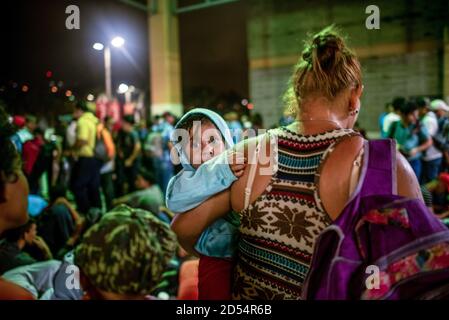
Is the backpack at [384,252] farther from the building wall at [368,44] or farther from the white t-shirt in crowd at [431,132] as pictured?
the building wall at [368,44]

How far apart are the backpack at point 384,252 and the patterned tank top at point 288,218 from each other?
0.57ft

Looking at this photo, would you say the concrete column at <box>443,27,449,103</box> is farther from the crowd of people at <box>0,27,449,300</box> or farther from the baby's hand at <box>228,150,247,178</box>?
the baby's hand at <box>228,150,247,178</box>

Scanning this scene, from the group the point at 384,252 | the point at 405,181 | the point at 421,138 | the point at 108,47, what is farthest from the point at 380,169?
the point at 108,47

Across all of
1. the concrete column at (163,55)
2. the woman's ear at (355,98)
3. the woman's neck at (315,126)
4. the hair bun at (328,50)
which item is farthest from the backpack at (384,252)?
the concrete column at (163,55)

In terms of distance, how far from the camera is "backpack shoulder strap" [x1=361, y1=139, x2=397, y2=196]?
1.28 m

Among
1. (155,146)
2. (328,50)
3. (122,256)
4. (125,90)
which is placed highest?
(125,90)

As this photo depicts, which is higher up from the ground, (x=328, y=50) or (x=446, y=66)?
(x=446, y=66)

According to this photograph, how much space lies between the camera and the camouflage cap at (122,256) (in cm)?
141

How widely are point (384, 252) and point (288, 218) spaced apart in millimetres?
382

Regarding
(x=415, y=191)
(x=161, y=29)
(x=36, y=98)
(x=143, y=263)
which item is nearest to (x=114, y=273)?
(x=143, y=263)

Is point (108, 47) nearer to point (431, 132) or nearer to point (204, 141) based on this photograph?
point (431, 132)

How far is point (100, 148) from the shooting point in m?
6.45
